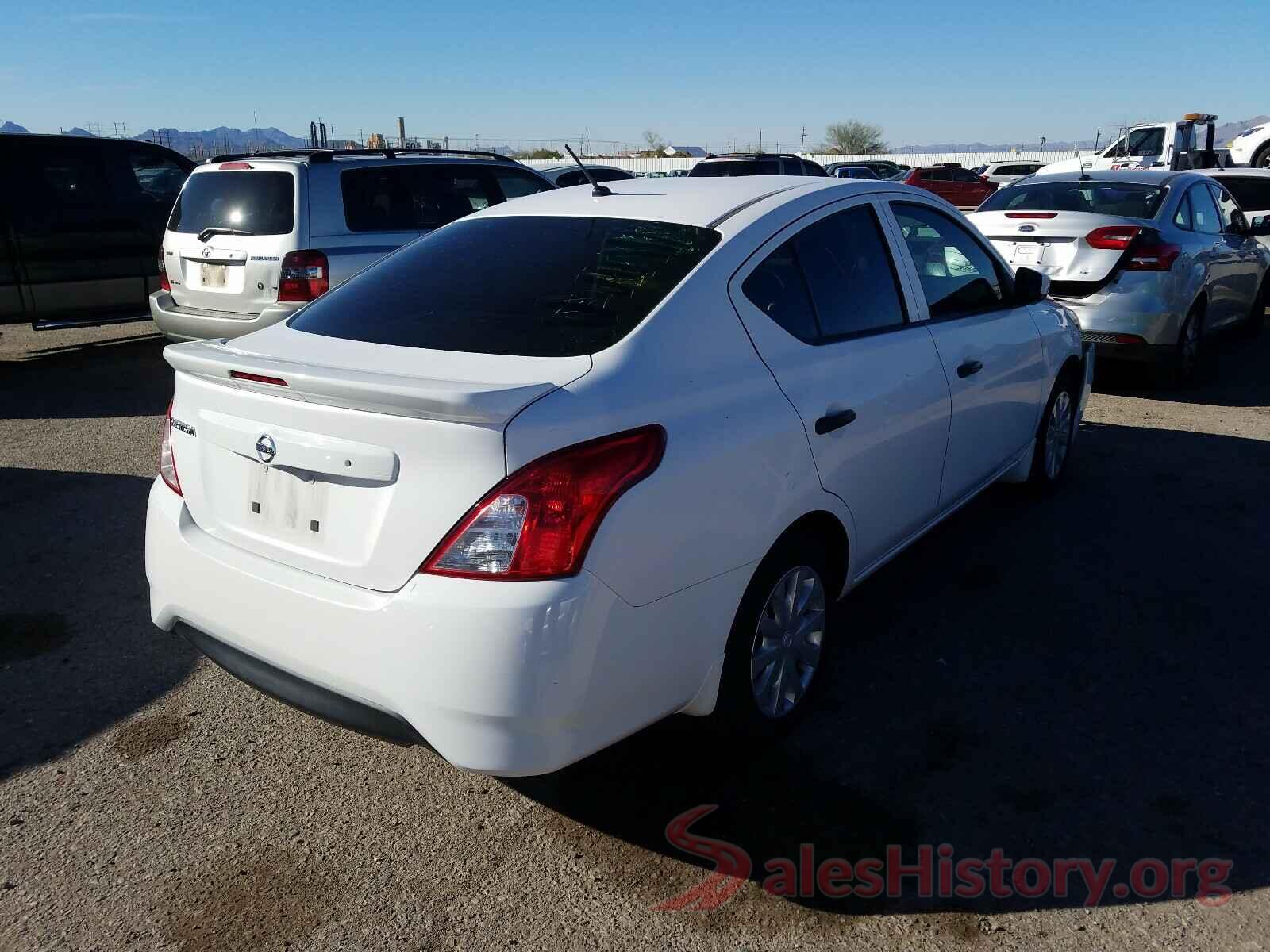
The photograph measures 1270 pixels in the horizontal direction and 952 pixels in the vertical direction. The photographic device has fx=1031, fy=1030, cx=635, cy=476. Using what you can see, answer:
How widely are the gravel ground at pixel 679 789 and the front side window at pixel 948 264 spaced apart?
3.95 ft

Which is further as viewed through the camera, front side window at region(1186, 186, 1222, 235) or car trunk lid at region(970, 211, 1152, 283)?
front side window at region(1186, 186, 1222, 235)

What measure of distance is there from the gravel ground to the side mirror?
120 cm

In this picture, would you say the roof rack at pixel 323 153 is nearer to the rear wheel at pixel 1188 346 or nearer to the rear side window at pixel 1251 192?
the rear wheel at pixel 1188 346

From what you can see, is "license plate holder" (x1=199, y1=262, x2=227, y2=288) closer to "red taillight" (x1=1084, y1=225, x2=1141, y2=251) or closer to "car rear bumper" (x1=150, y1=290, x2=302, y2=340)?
"car rear bumper" (x1=150, y1=290, x2=302, y2=340)

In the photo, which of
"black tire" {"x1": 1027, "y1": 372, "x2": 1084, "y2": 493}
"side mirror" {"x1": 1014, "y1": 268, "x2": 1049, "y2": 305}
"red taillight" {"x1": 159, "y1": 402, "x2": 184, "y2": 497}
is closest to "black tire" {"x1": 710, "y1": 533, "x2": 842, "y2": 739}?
"red taillight" {"x1": 159, "y1": 402, "x2": 184, "y2": 497}

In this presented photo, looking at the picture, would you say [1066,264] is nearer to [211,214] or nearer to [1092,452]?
[1092,452]

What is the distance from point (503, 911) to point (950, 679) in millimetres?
1852

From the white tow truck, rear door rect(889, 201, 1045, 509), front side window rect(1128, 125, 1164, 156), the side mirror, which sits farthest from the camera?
front side window rect(1128, 125, 1164, 156)

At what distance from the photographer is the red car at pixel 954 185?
2795cm

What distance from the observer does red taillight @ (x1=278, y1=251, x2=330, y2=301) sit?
23.3 ft

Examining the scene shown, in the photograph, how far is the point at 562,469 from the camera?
2305mm

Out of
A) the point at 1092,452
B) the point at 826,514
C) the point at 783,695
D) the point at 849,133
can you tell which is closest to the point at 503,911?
the point at 783,695

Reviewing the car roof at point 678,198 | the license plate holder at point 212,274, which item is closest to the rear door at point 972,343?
the car roof at point 678,198

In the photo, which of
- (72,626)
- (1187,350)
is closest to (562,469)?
(72,626)
